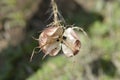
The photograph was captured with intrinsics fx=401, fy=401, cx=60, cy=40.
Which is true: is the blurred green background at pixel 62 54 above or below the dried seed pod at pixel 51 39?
below

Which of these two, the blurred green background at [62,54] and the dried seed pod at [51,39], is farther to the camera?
the blurred green background at [62,54]

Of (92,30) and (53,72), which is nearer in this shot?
(53,72)

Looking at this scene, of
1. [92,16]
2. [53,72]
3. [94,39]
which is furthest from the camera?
[92,16]

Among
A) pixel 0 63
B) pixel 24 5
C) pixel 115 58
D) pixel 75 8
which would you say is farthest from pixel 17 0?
pixel 115 58

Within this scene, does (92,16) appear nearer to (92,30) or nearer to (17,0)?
(92,30)

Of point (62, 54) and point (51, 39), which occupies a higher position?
point (51, 39)

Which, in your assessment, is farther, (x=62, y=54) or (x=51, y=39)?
(x=62, y=54)

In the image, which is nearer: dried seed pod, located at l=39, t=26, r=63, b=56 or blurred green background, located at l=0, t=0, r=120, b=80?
dried seed pod, located at l=39, t=26, r=63, b=56

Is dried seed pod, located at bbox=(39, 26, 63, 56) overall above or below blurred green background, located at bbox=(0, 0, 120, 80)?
above
